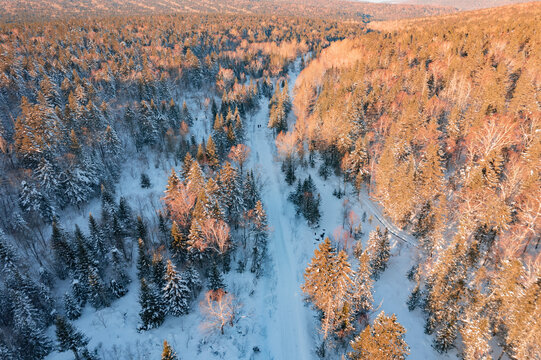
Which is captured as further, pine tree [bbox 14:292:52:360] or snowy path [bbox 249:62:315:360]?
snowy path [bbox 249:62:315:360]

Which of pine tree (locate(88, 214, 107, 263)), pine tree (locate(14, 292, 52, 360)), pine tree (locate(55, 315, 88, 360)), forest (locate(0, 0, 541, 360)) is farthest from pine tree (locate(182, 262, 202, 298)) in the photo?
pine tree (locate(14, 292, 52, 360))

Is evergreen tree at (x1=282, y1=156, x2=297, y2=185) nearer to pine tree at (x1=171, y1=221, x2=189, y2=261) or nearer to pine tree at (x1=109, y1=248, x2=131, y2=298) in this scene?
pine tree at (x1=171, y1=221, x2=189, y2=261)

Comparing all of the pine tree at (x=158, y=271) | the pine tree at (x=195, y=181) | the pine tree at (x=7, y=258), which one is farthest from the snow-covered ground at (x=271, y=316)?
the pine tree at (x=195, y=181)

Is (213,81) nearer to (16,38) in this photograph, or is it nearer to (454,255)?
(16,38)

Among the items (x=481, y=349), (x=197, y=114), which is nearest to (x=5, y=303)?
(x=481, y=349)

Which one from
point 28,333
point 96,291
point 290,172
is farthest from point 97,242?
point 290,172

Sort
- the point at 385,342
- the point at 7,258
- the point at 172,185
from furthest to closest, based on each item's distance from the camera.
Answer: the point at 172,185 < the point at 7,258 < the point at 385,342

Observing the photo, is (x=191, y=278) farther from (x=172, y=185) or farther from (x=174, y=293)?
(x=172, y=185)
